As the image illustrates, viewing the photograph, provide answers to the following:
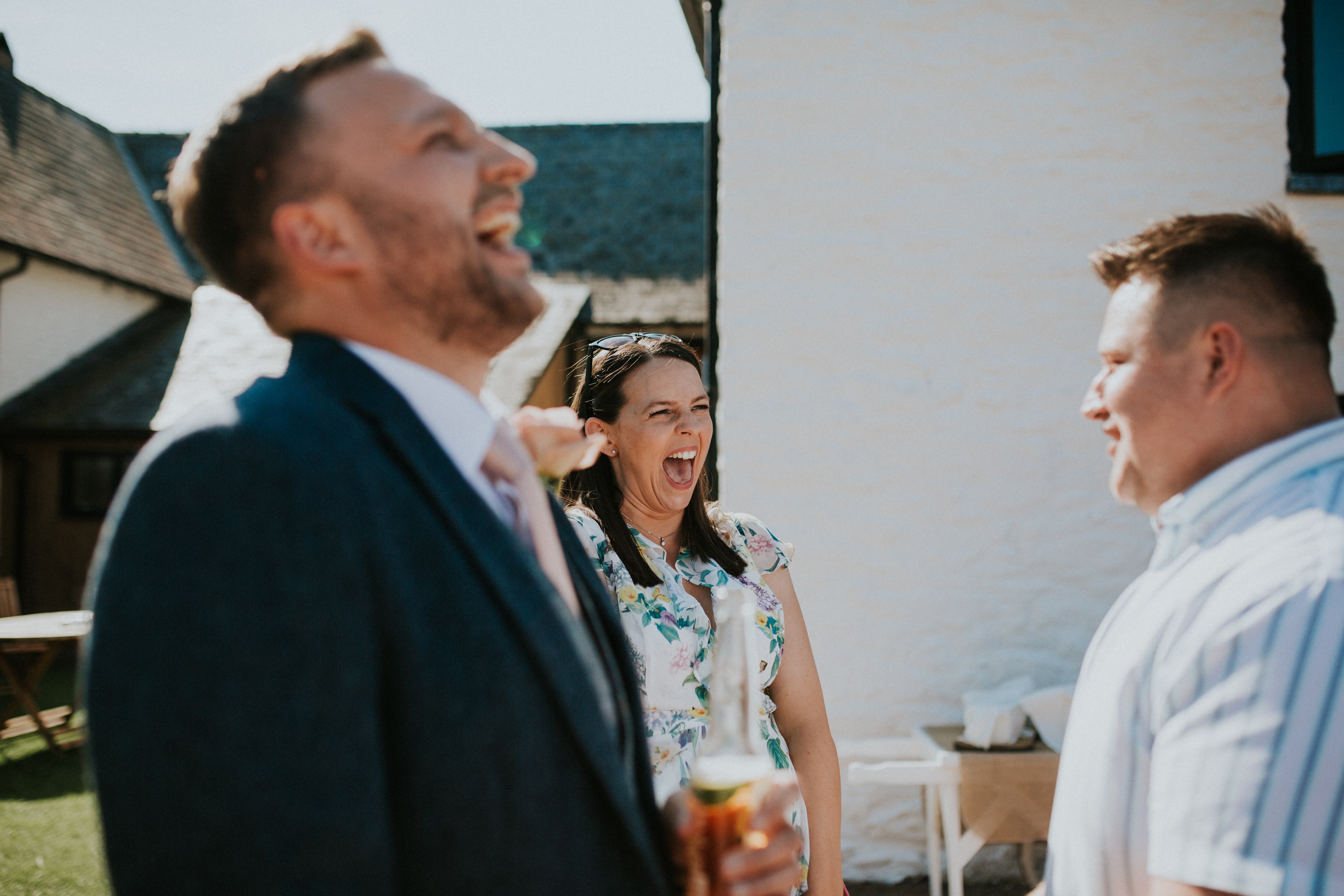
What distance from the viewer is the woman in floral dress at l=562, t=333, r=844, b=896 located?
2.08 meters

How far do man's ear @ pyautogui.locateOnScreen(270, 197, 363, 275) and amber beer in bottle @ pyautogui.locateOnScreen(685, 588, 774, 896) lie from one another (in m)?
0.58

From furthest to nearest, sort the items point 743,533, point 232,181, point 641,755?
point 743,533 < point 641,755 < point 232,181

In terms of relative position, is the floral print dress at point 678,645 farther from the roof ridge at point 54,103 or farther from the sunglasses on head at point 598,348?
the roof ridge at point 54,103

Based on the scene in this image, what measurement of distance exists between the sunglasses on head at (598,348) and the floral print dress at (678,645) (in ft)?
1.26

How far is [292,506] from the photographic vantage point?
74cm

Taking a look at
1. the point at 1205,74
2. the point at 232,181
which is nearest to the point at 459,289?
the point at 232,181

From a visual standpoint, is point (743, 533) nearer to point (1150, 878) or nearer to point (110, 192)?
point (1150, 878)

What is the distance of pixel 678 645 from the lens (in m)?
2.11

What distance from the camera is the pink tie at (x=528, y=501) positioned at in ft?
3.52

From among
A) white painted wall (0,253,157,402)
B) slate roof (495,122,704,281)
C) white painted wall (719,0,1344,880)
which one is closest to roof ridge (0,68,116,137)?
white painted wall (0,253,157,402)

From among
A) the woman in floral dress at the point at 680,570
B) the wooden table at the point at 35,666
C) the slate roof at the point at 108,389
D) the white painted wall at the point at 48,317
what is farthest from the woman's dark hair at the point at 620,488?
the white painted wall at the point at 48,317

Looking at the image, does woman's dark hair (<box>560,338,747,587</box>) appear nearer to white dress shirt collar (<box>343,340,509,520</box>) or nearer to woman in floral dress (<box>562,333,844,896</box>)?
woman in floral dress (<box>562,333,844,896</box>)

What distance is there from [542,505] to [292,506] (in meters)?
0.43

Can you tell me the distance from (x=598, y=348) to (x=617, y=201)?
1382cm
